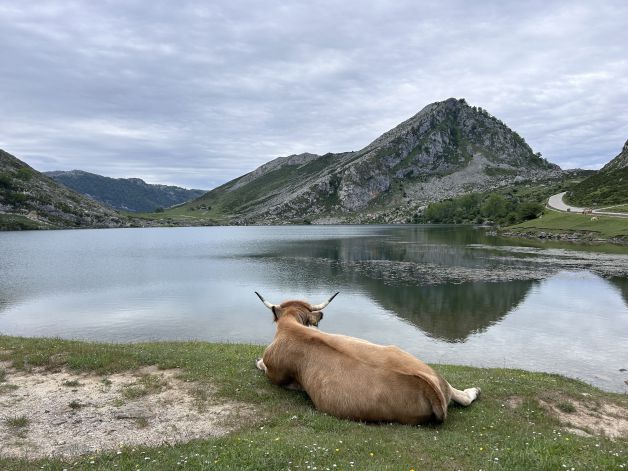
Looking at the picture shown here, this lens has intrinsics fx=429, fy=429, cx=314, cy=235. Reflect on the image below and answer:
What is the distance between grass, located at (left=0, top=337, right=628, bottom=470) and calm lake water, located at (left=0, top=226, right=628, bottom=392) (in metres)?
14.2

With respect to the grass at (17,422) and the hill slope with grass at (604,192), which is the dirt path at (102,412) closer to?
the grass at (17,422)

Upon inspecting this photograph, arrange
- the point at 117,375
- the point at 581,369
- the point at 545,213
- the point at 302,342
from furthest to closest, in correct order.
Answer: the point at 545,213
the point at 581,369
the point at 117,375
the point at 302,342

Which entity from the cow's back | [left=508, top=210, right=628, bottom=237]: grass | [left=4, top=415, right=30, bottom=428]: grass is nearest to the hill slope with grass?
[left=508, top=210, right=628, bottom=237]: grass

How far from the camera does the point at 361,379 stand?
11.1 meters

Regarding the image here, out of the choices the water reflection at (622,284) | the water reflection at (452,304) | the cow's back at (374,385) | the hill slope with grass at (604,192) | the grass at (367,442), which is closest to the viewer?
the grass at (367,442)

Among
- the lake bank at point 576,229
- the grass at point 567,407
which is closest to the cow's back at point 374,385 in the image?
→ the grass at point 567,407

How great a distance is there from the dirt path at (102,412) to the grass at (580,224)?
115811 mm

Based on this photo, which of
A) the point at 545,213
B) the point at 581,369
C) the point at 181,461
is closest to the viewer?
the point at 181,461

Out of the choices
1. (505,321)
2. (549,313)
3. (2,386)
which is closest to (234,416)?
(2,386)

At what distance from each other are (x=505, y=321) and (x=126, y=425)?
36.1 m

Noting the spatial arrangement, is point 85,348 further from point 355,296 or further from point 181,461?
point 355,296

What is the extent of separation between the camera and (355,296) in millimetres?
50812

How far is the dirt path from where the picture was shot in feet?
32.6

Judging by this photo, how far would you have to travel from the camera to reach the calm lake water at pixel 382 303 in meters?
31.9
